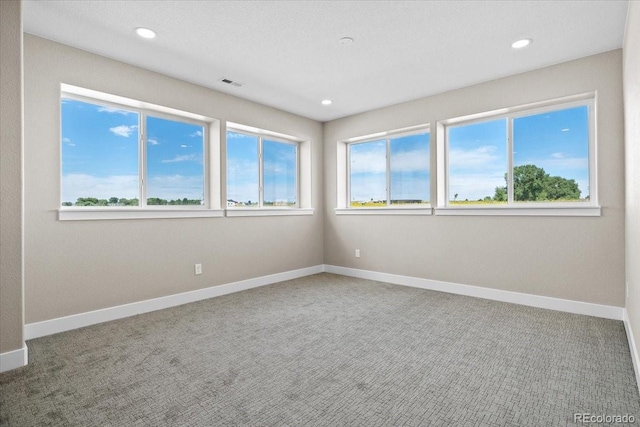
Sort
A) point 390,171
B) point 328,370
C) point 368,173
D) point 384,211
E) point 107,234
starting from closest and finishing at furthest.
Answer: point 328,370 → point 107,234 → point 384,211 → point 390,171 → point 368,173

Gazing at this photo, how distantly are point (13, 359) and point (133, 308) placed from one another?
1.15 metres

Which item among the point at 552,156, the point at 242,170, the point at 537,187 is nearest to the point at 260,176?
the point at 242,170

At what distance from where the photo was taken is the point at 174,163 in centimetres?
393

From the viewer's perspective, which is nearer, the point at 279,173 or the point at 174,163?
the point at 174,163

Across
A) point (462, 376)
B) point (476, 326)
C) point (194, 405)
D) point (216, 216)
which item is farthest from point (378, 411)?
point (216, 216)

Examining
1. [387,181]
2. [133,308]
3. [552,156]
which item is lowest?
[133,308]

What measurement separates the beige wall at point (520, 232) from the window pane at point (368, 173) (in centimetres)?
29

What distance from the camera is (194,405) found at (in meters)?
1.81

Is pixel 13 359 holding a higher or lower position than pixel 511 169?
lower

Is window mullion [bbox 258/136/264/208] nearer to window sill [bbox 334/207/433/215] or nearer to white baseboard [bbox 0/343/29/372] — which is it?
window sill [bbox 334/207/433/215]

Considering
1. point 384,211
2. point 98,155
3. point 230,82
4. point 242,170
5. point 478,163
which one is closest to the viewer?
point 98,155

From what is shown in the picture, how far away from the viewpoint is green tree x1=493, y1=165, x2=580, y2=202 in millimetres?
3520

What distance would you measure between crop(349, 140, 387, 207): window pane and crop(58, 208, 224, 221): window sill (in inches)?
90.3

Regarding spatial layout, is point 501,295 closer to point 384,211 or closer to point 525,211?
point 525,211
